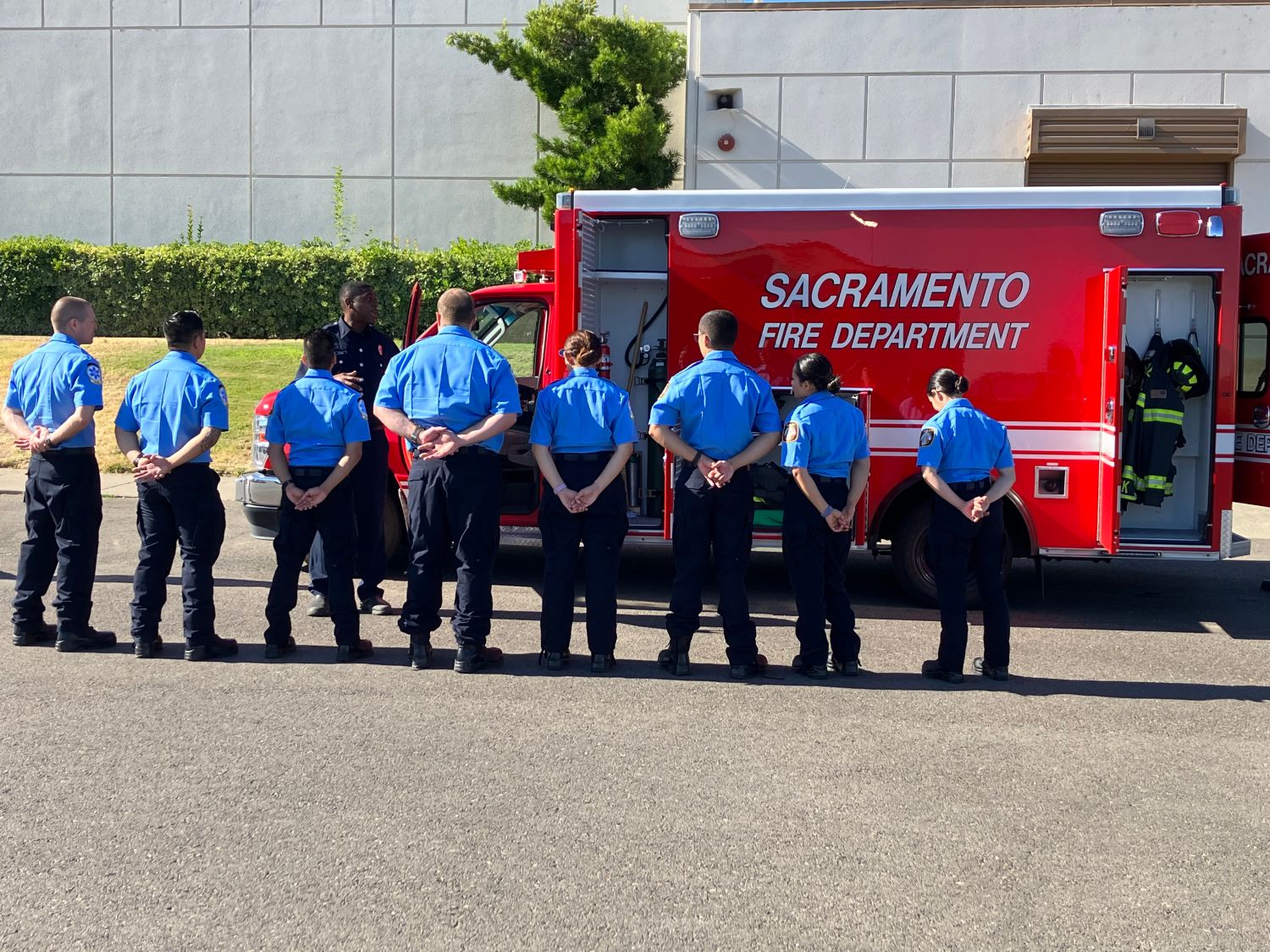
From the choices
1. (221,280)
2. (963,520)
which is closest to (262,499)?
(963,520)

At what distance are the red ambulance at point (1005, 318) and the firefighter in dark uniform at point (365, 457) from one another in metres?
0.90

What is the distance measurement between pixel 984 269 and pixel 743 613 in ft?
9.51

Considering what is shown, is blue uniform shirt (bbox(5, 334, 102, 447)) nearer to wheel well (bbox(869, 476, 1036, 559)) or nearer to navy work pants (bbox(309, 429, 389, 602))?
navy work pants (bbox(309, 429, 389, 602))

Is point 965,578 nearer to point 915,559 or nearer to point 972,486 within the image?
point 972,486

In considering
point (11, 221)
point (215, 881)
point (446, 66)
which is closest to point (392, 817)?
point (215, 881)

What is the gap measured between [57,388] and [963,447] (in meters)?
4.55

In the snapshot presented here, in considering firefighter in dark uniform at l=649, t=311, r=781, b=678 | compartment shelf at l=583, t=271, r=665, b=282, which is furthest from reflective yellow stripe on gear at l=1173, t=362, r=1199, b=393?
compartment shelf at l=583, t=271, r=665, b=282

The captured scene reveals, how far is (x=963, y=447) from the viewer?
6246mm

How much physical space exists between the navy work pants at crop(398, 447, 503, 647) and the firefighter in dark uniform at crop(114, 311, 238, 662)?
1014 mm

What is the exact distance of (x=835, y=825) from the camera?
4.35 metres

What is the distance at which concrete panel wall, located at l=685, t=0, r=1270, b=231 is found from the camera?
16750 millimetres

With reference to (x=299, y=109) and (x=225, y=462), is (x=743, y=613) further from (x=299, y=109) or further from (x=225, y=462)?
(x=299, y=109)

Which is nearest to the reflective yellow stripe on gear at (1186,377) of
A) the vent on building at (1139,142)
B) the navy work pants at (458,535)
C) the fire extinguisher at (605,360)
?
the fire extinguisher at (605,360)

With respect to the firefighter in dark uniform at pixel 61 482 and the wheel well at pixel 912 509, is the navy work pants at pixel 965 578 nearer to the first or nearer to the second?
the wheel well at pixel 912 509
